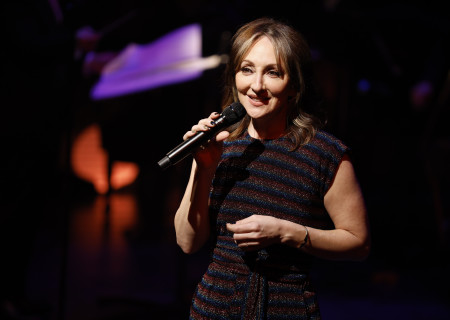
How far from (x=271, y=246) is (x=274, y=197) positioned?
14 centimetres

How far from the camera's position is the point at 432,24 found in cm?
428

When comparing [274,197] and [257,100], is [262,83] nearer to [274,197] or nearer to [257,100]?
[257,100]

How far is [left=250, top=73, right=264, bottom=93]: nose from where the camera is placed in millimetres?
1441

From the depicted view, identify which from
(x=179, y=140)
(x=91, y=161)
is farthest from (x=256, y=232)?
(x=91, y=161)

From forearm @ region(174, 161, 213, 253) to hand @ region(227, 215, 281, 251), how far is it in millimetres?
214

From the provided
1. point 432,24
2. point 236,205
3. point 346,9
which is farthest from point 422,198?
point 236,205

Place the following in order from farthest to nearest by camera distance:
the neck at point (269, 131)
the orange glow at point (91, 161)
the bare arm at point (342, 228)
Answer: the orange glow at point (91, 161), the neck at point (269, 131), the bare arm at point (342, 228)

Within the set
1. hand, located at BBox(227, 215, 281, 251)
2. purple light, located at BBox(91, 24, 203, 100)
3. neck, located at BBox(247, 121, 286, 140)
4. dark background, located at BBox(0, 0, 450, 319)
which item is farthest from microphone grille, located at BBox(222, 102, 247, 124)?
purple light, located at BBox(91, 24, 203, 100)

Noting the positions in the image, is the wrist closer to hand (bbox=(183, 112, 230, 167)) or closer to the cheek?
hand (bbox=(183, 112, 230, 167))

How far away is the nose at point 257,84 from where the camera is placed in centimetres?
144

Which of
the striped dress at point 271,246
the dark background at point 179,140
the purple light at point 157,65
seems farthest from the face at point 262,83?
the purple light at point 157,65

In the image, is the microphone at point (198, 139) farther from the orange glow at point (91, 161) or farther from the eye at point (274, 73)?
the orange glow at point (91, 161)

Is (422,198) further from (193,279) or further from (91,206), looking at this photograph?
(91,206)

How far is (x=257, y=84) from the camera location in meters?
1.44
